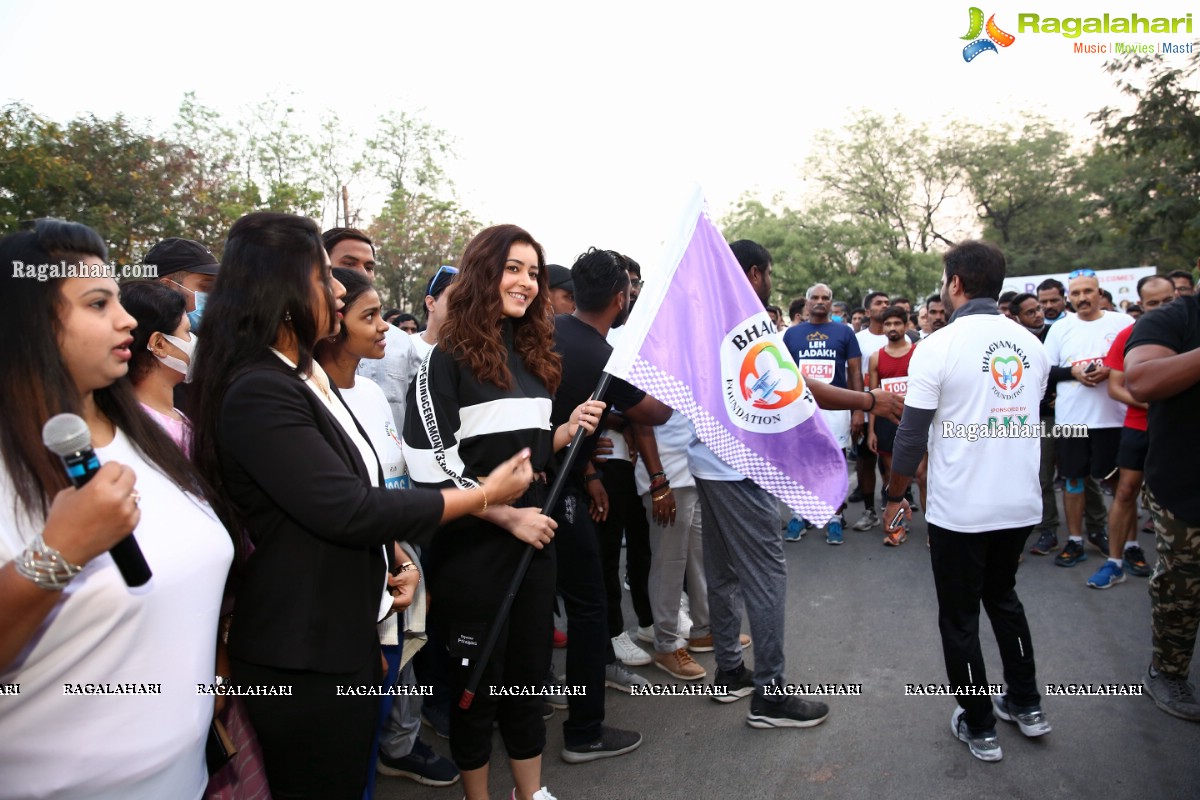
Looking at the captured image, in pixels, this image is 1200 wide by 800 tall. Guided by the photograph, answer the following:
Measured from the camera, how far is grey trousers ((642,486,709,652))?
4.40m

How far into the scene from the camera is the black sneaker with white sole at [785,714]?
364 cm

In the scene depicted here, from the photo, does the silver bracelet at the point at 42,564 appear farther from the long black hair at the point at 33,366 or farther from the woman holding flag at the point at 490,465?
the woman holding flag at the point at 490,465

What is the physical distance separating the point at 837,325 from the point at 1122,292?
1804cm

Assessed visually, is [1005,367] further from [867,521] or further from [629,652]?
[867,521]

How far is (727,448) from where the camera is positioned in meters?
3.33

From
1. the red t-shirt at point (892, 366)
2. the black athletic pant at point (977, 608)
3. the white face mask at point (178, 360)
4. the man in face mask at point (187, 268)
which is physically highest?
the man in face mask at point (187, 268)

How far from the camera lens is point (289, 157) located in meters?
26.9

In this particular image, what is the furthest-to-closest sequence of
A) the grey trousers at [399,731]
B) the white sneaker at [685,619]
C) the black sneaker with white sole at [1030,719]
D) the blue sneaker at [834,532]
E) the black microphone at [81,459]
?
the blue sneaker at [834,532] → the white sneaker at [685,619] → the grey trousers at [399,731] → the black sneaker with white sole at [1030,719] → the black microphone at [81,459]

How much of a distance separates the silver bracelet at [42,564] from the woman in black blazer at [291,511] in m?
0.54

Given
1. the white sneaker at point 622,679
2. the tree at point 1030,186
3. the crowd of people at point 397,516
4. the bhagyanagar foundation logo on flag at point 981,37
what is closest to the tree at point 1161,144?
the bhagyanagar foundation logo on flag at point 981,37

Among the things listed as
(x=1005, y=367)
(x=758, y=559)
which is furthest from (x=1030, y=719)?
(x=1005, y=367)

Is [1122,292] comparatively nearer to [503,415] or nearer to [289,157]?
[503,415]

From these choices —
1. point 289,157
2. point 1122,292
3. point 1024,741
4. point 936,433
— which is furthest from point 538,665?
point 289,157

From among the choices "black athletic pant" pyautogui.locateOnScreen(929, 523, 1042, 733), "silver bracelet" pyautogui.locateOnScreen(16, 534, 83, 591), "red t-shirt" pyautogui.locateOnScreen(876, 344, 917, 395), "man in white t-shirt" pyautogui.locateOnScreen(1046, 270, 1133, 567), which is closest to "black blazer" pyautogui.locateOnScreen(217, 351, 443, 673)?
"silver bracelet" pyautogui.locateOnScreen(16, 534, 83, 591)
